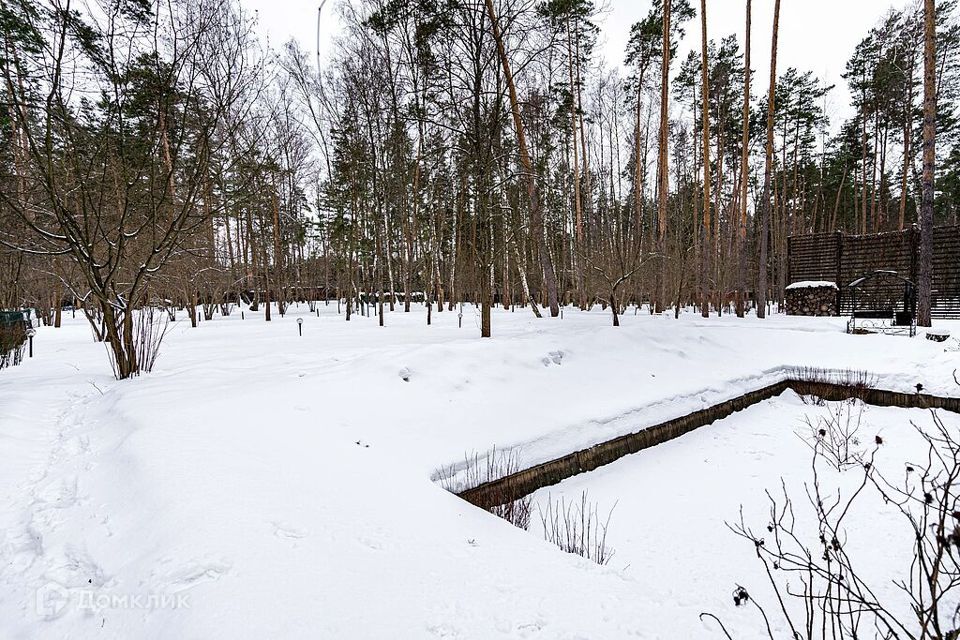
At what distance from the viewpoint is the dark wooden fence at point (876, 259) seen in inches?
515

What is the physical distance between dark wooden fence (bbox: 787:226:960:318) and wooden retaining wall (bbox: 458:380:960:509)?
33.4 feet

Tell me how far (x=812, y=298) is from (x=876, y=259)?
228cm

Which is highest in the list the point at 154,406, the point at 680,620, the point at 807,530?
the point at 154,406

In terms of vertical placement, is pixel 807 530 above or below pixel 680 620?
below

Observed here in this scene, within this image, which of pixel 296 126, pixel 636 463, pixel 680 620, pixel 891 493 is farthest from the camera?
pixel 296 126

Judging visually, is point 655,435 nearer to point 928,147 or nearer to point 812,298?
point 928,147

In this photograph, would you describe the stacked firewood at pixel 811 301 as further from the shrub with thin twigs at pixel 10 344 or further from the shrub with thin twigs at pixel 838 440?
the shrub with thin twigs at pixel 10 344

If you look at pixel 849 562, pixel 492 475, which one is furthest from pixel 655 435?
pixel 849 562

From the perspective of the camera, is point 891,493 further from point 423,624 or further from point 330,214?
point 330,214

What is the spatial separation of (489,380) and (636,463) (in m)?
1.92

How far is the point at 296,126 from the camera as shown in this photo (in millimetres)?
17375

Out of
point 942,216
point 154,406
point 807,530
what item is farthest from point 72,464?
point 942,216

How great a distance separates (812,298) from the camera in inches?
→ 589

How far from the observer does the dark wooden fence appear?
13.1 metres
